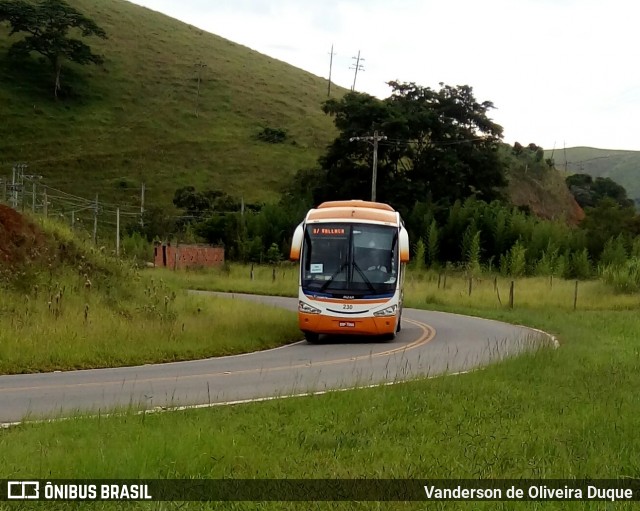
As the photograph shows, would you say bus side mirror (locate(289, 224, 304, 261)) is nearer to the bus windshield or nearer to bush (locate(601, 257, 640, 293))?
the bus windshield

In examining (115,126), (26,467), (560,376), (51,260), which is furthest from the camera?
(115,126)

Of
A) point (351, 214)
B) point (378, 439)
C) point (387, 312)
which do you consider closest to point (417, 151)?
point (351, 214)

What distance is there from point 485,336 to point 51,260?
12574mm

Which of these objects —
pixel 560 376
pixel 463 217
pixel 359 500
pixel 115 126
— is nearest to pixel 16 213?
pixel 560 376

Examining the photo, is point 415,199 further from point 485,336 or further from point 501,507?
point 501,507

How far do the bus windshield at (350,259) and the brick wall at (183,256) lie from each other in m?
31.5

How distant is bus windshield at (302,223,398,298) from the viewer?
19719 mm

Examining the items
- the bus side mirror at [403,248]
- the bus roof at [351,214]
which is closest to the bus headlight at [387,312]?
the bus side mirror at [403,248]

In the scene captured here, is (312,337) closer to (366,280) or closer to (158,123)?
(366,280)

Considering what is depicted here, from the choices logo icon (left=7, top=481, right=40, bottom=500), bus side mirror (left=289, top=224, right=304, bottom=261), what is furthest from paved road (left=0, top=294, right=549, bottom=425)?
logo icon (left=7, top=481, right=40, bottom=500)

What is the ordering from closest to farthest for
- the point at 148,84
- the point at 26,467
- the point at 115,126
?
the point at 26,467 < the point at 115,126 < the point at 148,84

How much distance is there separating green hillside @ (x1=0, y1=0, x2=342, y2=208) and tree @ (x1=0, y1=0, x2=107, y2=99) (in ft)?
8.18

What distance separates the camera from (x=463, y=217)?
52.3 metres

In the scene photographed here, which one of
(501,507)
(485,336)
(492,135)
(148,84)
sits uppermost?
(148,84)
